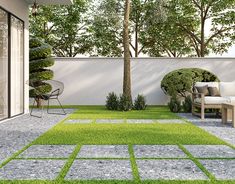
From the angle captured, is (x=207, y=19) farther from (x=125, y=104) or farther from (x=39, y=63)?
(x=39, y=63)

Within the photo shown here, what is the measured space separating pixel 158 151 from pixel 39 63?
317 inches

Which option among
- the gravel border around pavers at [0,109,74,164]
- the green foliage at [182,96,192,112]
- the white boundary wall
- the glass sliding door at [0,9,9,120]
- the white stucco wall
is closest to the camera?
the gravel border around pavers at [0,109,74,164]

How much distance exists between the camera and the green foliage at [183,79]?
11.8 meters

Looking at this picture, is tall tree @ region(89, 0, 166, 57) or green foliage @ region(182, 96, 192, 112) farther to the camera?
tall tree @ region(89, 0, 166, 57)

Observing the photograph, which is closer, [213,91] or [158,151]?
[158,151]

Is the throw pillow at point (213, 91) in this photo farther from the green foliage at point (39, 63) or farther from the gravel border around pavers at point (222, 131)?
the green foliage at point (39, 63)

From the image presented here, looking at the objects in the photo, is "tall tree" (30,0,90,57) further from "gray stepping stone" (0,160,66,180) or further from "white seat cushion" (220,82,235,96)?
"gray stepping stone" (0,160,66,180)

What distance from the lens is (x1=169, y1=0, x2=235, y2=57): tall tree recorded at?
16.5 meters

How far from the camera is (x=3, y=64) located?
25.5ft

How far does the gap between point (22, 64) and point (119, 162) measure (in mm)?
6442

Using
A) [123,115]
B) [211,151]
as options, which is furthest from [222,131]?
[123,115]

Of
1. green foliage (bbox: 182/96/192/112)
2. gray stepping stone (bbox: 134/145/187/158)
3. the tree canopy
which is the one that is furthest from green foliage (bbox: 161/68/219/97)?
gray stepping stone (bbox: 134/145/187/158)

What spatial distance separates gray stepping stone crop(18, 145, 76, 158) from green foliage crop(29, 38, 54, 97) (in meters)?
7.01

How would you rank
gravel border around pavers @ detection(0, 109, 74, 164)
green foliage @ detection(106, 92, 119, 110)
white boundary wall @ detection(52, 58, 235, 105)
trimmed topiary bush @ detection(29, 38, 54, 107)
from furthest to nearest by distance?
white boundary wall @ detection(52, 58, 235, 105) < trimmed topiary bush @ detection(29, 38, 54, 107) < green foliage @ detection(106, 92, 119, 110) < gravel border around pavers @ detection(0, 109, 74, 164)
